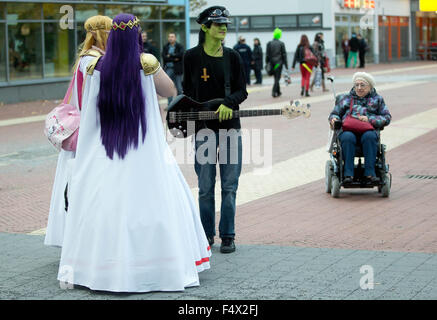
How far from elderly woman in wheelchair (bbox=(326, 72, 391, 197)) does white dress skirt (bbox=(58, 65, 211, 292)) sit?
3998 mm

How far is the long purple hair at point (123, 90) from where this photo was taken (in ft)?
18.8

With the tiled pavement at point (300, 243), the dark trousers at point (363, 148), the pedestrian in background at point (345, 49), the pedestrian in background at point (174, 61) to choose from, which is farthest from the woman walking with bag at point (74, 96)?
the pedestrian in background at point (345, 49)

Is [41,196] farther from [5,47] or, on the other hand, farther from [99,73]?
[5,47]

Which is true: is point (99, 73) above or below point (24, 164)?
above

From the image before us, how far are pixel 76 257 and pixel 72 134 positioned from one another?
989 millimetres

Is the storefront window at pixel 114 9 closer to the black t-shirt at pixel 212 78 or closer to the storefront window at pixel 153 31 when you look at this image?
the storefront window at pixel 153 31

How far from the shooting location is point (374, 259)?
6430mm

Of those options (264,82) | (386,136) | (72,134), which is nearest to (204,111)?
(72,134)

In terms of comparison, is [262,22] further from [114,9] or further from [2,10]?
[2,10]

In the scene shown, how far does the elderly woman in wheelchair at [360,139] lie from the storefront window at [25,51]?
17448 mm

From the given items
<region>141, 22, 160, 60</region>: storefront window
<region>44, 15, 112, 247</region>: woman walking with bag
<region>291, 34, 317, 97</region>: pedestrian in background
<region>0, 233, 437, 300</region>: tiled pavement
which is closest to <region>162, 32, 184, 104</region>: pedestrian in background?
<region>291, 34, 317, 97</region>: pedestrian in background

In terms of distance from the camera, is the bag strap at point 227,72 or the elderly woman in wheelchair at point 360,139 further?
the elderly woman in wheelchair at point 360,139

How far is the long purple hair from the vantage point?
5727mm

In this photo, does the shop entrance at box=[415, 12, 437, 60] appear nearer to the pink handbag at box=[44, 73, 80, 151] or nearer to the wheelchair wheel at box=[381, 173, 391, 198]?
the wheelchair wheel at box=[381, 173, 391, 198]
